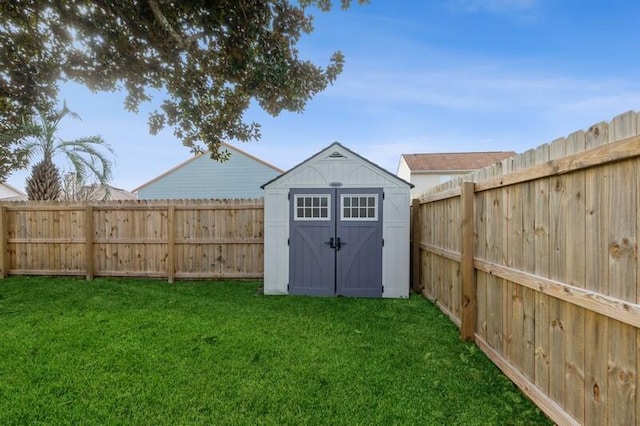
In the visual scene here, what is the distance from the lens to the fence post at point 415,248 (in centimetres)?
623

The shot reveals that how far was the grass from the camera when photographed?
2.32m

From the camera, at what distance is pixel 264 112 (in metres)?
5.81

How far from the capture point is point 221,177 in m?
16.2

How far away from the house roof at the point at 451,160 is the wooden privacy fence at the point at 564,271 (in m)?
17.1

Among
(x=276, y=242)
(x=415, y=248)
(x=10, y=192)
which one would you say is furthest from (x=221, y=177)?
(x=10, y=192)

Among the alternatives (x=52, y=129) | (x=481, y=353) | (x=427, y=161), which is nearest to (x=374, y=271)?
(x=481, y=353)

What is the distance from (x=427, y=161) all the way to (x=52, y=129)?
733 inches

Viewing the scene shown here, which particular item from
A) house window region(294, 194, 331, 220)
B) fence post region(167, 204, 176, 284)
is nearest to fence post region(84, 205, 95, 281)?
fence post region(167, 204, 176, 284)

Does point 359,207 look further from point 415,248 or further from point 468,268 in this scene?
point 468,268

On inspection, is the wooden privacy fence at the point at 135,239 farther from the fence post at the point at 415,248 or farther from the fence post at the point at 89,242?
the fence post at the point at 415,248

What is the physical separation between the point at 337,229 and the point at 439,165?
53.1 ft

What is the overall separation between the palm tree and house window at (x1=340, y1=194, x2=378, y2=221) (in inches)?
316

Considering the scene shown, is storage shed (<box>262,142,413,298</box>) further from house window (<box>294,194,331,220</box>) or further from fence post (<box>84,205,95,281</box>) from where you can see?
fence post (<box>84,205,95,281</box>)

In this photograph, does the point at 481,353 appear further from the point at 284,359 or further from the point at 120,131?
the point at 120,131
